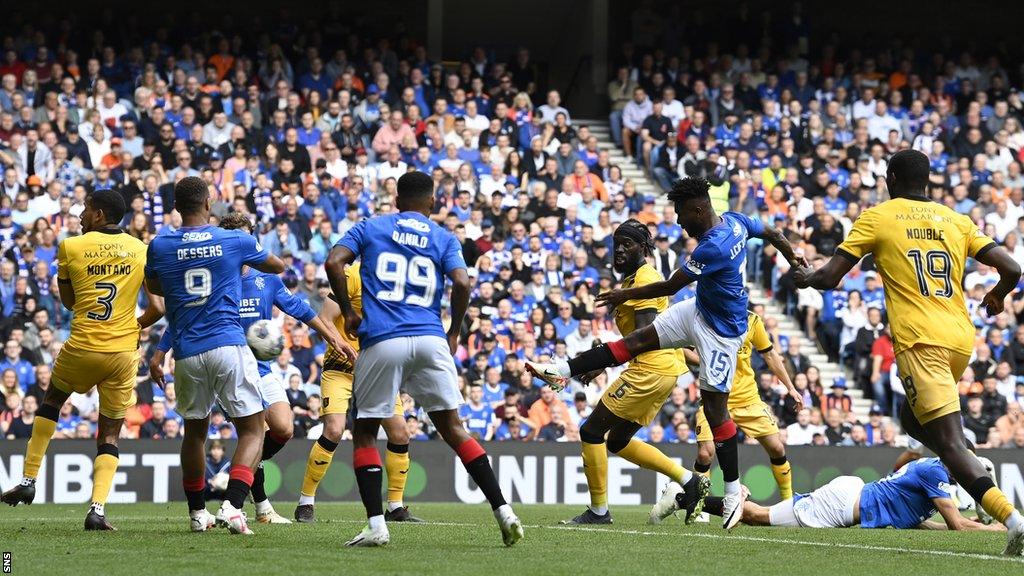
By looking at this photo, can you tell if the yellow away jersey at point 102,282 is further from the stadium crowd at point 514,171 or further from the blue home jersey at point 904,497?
the stadium crowd at point 514,171

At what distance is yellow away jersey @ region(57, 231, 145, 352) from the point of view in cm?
1060

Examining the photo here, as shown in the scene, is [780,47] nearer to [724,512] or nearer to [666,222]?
[666,222]

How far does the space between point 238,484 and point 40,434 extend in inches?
88.0

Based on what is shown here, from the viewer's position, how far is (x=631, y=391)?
11.8 metres

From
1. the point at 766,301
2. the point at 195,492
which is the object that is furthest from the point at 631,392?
the point at 766,301

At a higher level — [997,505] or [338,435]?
[997,505]

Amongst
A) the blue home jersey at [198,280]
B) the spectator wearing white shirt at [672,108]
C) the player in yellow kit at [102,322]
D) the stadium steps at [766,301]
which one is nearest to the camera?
the blue home jersey at [198,280]

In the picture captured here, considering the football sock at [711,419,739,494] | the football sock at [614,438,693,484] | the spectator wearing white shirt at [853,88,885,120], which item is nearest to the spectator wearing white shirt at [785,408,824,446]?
the football sock at [614,438,693,484]

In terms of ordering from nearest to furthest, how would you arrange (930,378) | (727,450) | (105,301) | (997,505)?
(997,505) → (930,378) → (105,301) → (727,450)

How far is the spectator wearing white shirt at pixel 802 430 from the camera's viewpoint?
19609mm

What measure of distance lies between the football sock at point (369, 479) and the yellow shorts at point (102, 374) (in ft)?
9.05

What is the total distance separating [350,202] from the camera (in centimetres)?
2228

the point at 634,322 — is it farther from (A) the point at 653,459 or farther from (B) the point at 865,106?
(B) the point at 865,106

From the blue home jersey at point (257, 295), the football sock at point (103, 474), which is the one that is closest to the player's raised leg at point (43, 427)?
the football sock at point (103, 474)
